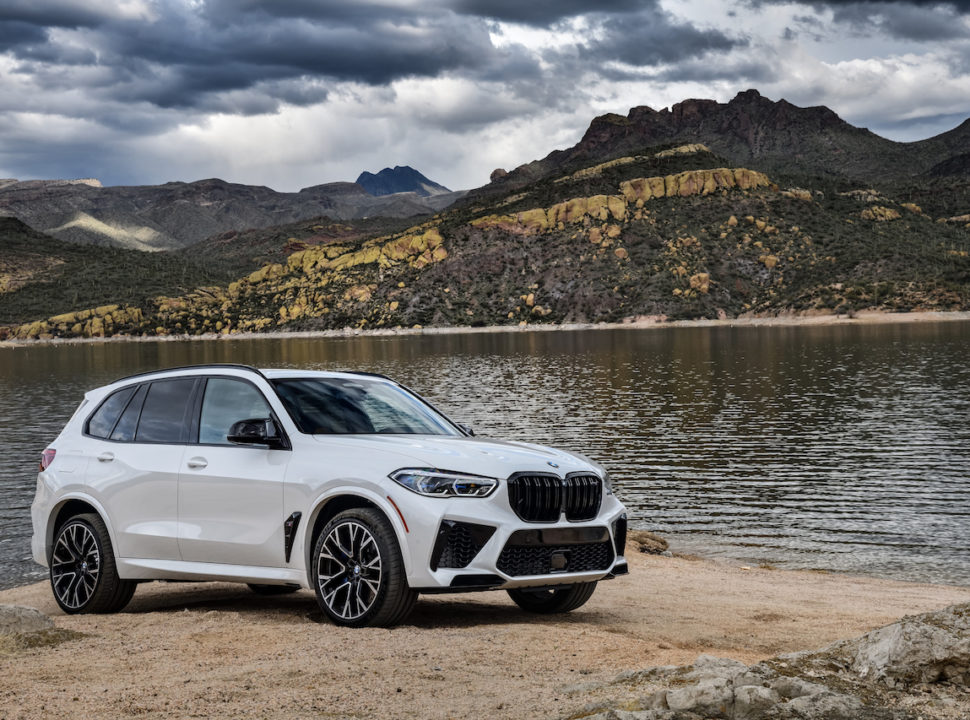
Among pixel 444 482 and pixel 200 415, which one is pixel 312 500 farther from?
pixel 200 415

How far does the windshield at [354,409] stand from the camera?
26.2 ft

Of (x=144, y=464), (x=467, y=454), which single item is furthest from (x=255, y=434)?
(x=467, y=454)

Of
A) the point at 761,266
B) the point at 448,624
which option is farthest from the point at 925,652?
the point at 761,266

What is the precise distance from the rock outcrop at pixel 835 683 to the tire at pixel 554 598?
2.89m

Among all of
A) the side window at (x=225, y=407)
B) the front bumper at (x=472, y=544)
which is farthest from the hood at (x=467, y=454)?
the side window at (x=225, y=407)

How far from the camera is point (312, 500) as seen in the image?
24.4 ft

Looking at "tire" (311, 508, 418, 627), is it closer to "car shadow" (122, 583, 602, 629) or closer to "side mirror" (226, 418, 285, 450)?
"car shadow" (122, 583, 602, 629)

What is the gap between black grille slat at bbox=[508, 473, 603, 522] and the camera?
7.24m

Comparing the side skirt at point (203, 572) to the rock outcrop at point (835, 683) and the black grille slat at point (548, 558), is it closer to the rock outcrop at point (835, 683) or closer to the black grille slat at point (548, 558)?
the black grille slat at point (548, 558)

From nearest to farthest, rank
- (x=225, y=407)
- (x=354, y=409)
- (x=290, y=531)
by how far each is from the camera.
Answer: (x=290, y=531), (x=354, y=409), (x=225, y=407)

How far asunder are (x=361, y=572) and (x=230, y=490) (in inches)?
53.4

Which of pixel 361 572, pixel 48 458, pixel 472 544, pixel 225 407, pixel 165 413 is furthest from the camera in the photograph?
pixel 48 458

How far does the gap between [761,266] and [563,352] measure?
8295cm

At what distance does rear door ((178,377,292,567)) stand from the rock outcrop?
10.8 ft
